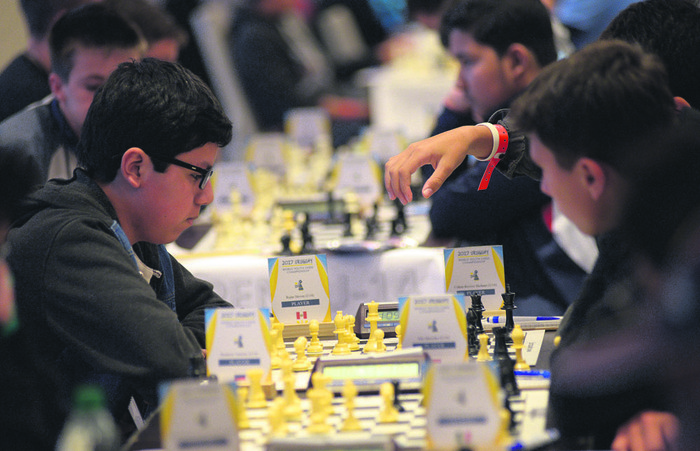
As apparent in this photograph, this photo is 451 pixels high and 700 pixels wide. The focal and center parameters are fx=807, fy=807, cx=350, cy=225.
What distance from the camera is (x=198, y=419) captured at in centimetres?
141

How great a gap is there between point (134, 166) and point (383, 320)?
84 centimetres

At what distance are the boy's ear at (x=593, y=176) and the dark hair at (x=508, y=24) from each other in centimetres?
204

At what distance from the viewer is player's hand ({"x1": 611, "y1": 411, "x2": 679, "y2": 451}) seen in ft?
4.76

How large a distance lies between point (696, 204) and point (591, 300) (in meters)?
0.34

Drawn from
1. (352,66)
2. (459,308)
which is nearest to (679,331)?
(459,308)

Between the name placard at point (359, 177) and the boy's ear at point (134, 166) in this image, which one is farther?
the name placard at point (359, 177)

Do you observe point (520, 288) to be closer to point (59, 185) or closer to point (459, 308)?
point (459, 308)

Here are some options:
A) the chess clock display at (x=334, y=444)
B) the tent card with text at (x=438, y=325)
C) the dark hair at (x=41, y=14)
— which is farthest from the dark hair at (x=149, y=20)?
the chess clock display at (x=334, y=444)

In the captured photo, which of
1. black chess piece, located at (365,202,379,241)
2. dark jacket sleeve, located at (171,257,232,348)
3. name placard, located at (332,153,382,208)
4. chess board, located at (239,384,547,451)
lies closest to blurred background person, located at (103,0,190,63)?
name placard, located at (332,153,382,208)

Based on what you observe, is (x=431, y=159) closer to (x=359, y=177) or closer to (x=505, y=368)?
(x=505, y=368)

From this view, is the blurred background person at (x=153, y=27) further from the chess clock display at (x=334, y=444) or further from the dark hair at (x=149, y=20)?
the chess clock display at (x=334, y=444)

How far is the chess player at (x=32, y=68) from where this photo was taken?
159 inches

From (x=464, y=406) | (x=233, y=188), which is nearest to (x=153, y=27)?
(x=233, y=188)

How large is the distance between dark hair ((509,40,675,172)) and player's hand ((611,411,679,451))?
1.54ft
